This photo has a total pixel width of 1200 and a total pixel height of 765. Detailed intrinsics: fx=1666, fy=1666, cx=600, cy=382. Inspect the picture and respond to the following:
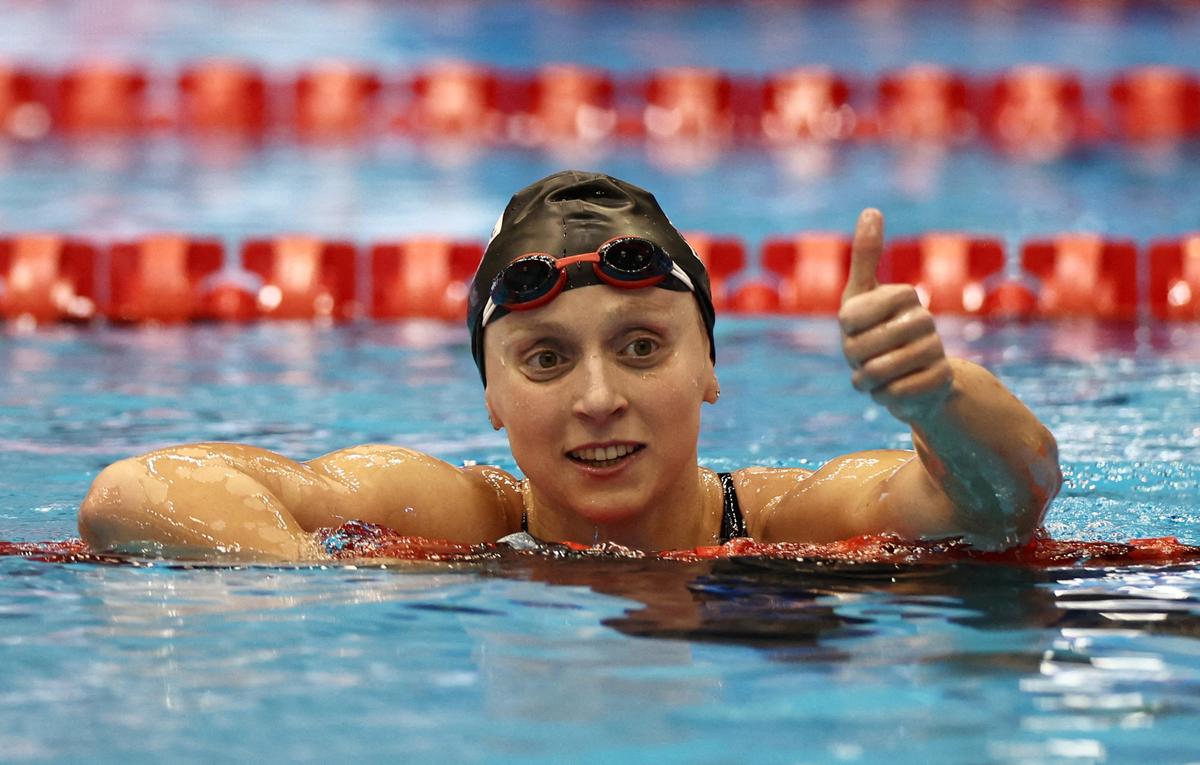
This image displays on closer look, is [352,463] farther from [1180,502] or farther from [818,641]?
[1180,502]

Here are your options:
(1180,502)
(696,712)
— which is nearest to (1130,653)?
(696,712)

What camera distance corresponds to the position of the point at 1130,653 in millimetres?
2699

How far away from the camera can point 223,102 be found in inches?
518

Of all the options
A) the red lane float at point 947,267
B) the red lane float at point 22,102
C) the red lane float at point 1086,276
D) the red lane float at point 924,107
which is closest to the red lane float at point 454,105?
the red lane float at point 22,102

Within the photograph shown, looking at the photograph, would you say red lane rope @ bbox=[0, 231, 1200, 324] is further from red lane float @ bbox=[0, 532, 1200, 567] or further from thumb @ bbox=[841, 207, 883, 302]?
thumb @ bbox=[841, 207, 883, 302]

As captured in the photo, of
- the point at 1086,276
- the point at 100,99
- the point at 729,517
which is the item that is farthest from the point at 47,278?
the point at 729,517

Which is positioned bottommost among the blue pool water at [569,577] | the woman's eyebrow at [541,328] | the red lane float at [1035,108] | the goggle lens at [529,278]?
the blue pool water at [569,577]

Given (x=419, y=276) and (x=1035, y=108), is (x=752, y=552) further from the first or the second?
(x=1035, y=108)

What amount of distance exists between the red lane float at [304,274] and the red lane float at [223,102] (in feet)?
16.1

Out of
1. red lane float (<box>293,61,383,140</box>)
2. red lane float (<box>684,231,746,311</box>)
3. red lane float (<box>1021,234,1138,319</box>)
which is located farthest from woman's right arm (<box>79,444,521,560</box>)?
red lane float (<box>293,61,383,140</box>)

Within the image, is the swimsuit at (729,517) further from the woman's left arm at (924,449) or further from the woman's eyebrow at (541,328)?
the woman's eyebrow at (541,328)

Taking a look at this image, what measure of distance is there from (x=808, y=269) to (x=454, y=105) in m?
5.61

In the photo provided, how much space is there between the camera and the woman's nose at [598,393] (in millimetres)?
2904

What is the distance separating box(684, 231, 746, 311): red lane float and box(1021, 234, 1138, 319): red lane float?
142cm
